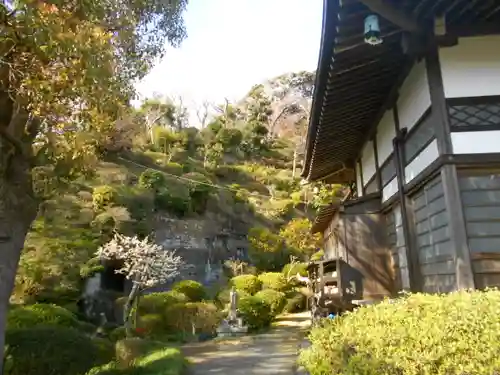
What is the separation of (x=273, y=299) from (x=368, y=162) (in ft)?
28.4

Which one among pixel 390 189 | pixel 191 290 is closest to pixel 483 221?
pixel 390 189

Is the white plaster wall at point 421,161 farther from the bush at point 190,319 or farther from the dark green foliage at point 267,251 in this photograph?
the dark green foliage at point 267,251

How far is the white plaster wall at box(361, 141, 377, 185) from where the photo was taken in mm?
9625

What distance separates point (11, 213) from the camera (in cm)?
563

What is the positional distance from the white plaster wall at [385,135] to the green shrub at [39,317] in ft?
24.5

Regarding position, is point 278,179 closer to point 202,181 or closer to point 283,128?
point 202,181

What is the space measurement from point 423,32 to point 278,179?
31704 mm

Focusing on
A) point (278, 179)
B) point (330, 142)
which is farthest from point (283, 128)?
point (330, 142)

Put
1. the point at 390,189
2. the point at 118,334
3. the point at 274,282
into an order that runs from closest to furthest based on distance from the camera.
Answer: the point at 390,189
the point at 118,334
the point at 274,282

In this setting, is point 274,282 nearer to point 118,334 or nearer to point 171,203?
point 118,334

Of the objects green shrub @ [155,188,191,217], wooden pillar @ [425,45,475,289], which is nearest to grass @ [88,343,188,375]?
wooden pillar @ [425,45,475,289]

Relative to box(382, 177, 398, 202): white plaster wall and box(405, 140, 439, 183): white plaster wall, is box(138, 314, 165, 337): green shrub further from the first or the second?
box(405, 140, 439, 183): white plaster wall

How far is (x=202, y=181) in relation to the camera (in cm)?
2964

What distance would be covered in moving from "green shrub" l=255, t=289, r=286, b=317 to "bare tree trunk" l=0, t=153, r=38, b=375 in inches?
453
